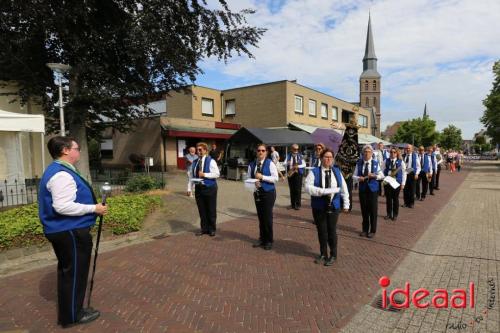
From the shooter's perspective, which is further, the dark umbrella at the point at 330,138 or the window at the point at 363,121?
the window at the point at 363,121

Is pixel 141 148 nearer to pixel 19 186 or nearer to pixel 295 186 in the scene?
pixel 19 186

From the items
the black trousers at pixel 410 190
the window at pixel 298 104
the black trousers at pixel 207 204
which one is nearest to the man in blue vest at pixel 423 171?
the black trousers at pixel 410 190

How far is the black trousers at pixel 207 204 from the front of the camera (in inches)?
260

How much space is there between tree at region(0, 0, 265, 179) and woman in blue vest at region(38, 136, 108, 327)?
8154 mm

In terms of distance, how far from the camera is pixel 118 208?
6.99 m

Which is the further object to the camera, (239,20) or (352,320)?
(239,20)

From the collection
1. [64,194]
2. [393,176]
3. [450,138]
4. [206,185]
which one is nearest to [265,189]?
[206,185]

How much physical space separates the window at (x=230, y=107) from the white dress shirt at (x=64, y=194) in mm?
26162

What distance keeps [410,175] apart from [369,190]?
3.90m

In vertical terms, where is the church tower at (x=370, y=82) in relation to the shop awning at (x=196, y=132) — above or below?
above

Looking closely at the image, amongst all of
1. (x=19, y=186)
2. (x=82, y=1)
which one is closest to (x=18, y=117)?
(x=19, y=186)

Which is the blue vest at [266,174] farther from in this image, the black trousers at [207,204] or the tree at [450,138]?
the tree at [450,138]

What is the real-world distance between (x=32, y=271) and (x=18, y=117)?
5413mm

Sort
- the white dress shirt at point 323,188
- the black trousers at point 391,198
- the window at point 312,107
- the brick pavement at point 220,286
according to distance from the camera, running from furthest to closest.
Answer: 1. the window at point 312,107
2. the black trousers at point 391,198
3. the white dress shirt at point 323,188
4. the brick pavement at point 220,286
